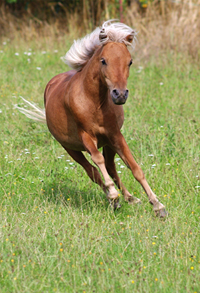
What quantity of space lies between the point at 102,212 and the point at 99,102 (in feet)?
4.14

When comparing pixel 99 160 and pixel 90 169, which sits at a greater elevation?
pixel 99 160

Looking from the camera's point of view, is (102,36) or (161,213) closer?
(102,36)

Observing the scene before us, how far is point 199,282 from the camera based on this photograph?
3398 millimetres

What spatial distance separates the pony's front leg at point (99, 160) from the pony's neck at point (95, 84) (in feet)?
1.34

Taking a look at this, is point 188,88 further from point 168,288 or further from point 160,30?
point 168,288

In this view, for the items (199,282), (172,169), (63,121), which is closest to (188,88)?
(172,169)

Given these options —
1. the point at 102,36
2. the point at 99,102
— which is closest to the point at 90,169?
the point at 99,102

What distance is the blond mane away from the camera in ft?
14.5

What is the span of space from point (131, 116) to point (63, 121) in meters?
2.84

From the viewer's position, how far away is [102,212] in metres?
4.97

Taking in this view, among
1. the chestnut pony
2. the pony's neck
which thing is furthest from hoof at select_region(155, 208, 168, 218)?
the pony's neck

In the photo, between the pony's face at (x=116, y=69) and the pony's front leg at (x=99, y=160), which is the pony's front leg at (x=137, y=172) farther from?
the pony's face at (x=116, y=69)

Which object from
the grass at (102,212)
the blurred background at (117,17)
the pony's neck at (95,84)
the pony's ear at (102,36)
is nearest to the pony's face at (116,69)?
the pony's ear at (102,36)

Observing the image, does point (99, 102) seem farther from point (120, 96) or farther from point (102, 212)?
point (102, 212)
